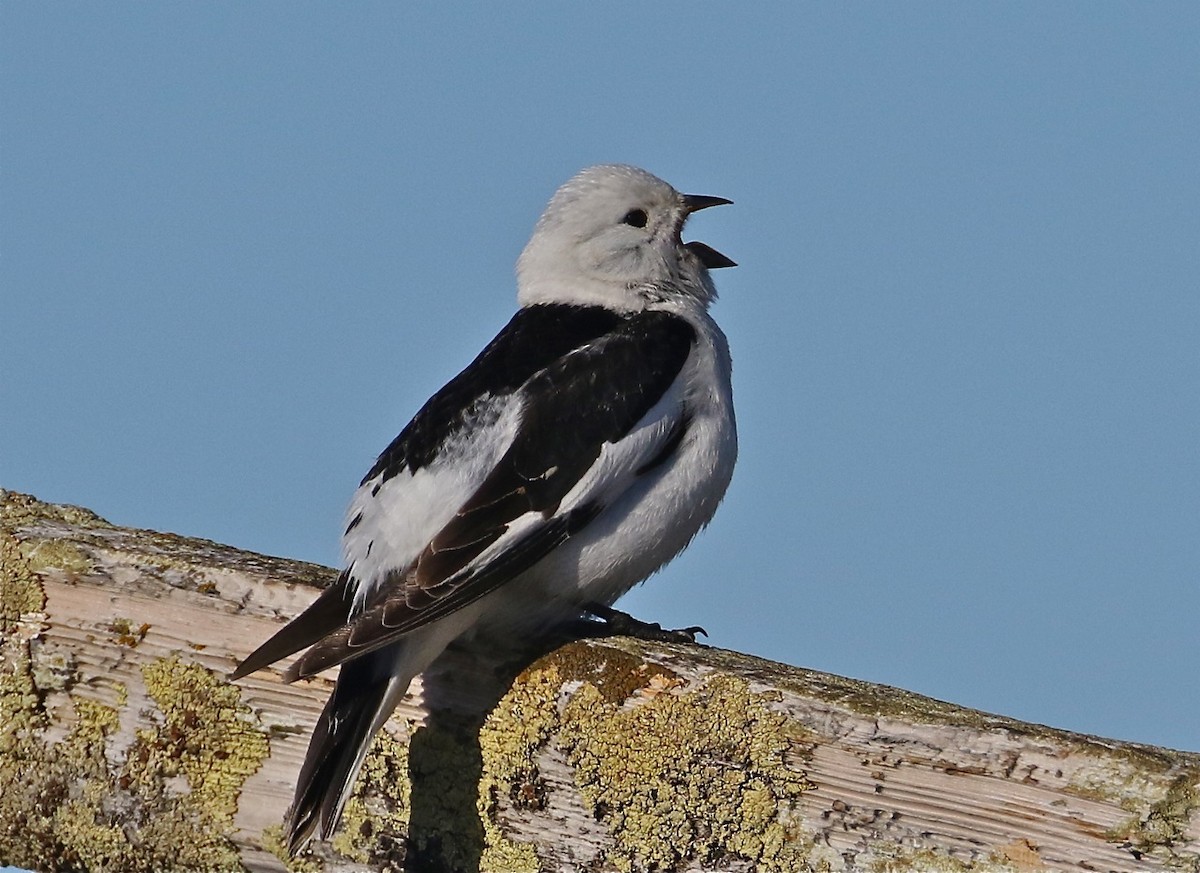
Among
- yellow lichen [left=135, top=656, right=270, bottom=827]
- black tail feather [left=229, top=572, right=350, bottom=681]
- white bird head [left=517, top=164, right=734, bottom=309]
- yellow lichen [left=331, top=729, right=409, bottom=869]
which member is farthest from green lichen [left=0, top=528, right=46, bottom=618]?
white bird head [left=517, top=164, right=734, bottom=309]

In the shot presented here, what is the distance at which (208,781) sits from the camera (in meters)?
3.51

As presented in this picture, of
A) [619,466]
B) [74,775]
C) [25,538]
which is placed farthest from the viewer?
[619,466]

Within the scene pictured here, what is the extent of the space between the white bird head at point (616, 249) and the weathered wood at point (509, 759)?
2093 mm

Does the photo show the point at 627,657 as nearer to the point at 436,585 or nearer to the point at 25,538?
the point at 436,585

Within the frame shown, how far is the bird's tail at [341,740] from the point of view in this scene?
11.1ft

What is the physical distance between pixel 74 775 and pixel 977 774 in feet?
6.35

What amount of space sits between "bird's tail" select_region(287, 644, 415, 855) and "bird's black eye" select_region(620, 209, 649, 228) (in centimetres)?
255

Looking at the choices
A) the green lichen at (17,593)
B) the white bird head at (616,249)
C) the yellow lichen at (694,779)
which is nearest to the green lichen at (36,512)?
the green lichen at (17,593)

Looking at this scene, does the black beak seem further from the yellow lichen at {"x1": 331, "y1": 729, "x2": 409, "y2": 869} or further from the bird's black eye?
the yellow lichen at {"x1": 331, "y1": 729, "x2": 409, "y2": 869}

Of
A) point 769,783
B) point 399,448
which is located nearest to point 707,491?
point 399,448

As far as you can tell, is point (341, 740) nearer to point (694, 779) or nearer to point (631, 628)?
point (694, 779)

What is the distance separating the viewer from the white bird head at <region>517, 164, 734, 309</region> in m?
5.71

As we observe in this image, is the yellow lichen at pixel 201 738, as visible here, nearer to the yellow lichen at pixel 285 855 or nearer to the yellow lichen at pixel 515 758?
the yellow lichen at pixel 285 855

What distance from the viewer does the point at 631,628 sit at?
475 cm
